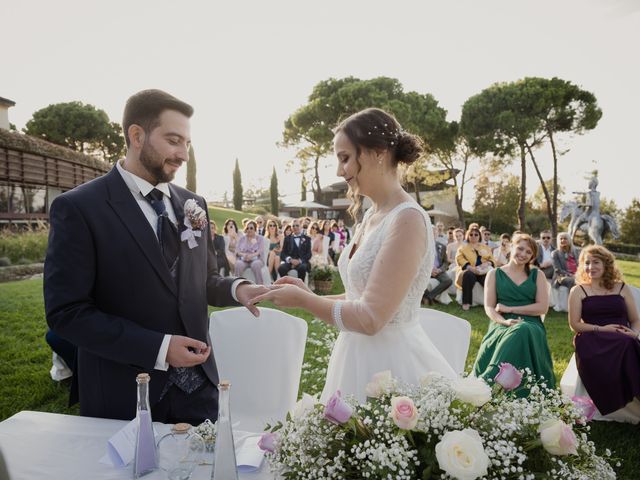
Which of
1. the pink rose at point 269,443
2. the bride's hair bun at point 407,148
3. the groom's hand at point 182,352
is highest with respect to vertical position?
the bride's hair bun at point 407,148

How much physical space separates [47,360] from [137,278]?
5165 mm

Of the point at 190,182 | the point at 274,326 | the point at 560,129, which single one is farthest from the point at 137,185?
the point at 190,182

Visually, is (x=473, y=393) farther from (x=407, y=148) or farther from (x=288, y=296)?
(x=407, y=148)

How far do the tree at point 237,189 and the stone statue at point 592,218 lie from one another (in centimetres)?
3919

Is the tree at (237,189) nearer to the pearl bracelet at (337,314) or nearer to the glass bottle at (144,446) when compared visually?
the pearl bracelet at (337,314)

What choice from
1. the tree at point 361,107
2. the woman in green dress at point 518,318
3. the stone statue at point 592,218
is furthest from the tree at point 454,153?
the woman in green dress at point 518,318

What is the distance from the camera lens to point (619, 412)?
468 cm

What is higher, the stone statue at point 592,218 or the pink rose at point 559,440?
the stone statue at point 592,218

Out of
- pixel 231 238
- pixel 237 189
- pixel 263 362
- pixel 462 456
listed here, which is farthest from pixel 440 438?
pixel 237 189

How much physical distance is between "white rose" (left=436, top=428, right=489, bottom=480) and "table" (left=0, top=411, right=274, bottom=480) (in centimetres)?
82

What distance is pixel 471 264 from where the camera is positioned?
10281 millimetres

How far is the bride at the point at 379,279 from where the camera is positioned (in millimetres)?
2074

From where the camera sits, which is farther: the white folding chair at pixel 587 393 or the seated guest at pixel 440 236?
the seated guest at pixel 440 236

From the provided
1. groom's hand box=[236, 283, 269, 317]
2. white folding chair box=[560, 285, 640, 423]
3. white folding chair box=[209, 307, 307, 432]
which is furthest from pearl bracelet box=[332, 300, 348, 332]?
white folding chair box=[560, 285, 640, 423]
